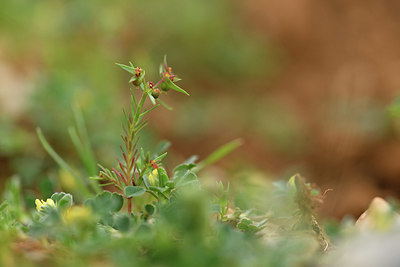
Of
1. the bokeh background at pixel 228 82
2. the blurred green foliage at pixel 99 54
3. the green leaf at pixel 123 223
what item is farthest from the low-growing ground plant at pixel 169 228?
the blurred green foliage at pixel 99 54

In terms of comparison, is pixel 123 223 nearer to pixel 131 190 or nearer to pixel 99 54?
pixel 131 190

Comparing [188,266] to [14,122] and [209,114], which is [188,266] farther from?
[209,114]

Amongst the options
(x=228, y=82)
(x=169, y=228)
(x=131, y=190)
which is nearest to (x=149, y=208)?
(x=131, y=190)

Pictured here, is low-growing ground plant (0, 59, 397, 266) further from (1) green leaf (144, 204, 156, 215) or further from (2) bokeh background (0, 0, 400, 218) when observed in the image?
(2) bokeh background (0, 0, 400, 218)

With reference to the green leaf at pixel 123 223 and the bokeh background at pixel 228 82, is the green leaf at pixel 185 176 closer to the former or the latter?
the green leaf at pixel 123 223

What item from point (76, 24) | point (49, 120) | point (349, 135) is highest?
point (76, 24)

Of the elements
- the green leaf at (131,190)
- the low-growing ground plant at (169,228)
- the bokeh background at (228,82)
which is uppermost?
the bokeh background at (228,82)

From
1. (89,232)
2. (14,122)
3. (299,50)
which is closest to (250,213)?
(89,232)

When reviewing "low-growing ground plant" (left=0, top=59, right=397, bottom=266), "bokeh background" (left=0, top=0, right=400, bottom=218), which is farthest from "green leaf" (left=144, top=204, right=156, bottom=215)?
"bokeh background" (left=0, top=0, right=400, bottom=218)
